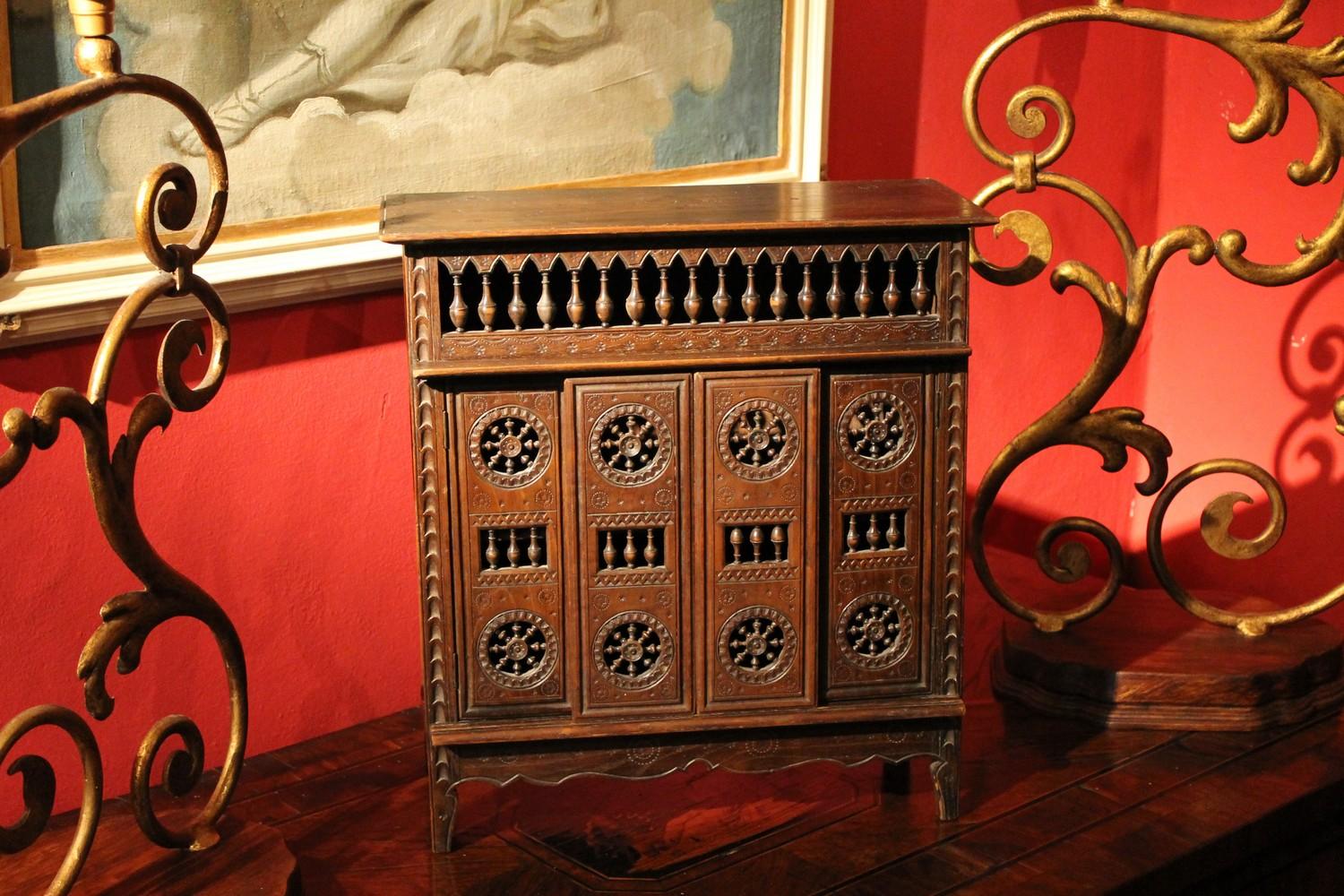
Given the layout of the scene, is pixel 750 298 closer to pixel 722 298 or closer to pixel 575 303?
pixel 722 298

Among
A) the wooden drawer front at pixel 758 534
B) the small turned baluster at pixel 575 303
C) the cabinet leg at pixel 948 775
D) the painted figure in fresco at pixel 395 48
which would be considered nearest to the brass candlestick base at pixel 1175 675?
the cabinet leg at pixel 948 775

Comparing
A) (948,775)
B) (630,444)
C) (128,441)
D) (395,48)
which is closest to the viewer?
(128,441)

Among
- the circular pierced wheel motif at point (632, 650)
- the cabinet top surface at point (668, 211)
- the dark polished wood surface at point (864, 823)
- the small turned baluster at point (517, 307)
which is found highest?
the cabinet top surface at point (668, 211)

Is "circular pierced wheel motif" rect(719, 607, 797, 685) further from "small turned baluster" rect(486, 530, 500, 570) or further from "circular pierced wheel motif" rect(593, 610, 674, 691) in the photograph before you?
"small turned baluster" rect(486, 530, 500, 570)

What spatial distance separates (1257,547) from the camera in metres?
1.91

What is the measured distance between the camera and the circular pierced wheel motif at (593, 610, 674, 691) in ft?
4.96

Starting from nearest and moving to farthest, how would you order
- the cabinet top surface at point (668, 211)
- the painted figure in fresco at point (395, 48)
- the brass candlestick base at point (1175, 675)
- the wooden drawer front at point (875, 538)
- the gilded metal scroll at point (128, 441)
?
the gilded metal scroll at point (128, 441) < the cabinet top surface at point (668, 211) < the wooden drawer front at point (875, 538) < the painted figure in fresco at point (395, 48) < the brass candlestick base at point (1175, 675)

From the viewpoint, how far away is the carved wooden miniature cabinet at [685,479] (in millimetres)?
1438

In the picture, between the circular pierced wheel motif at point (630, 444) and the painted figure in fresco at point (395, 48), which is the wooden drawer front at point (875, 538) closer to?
the circular pierced wheel motif at point (630, 444)

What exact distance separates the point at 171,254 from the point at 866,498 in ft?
2.17

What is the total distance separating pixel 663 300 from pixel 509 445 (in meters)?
0.19

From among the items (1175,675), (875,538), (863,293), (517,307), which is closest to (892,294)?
(863,293)

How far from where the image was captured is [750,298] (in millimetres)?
1451

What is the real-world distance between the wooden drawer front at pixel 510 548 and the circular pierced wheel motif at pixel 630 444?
1.6 inches
